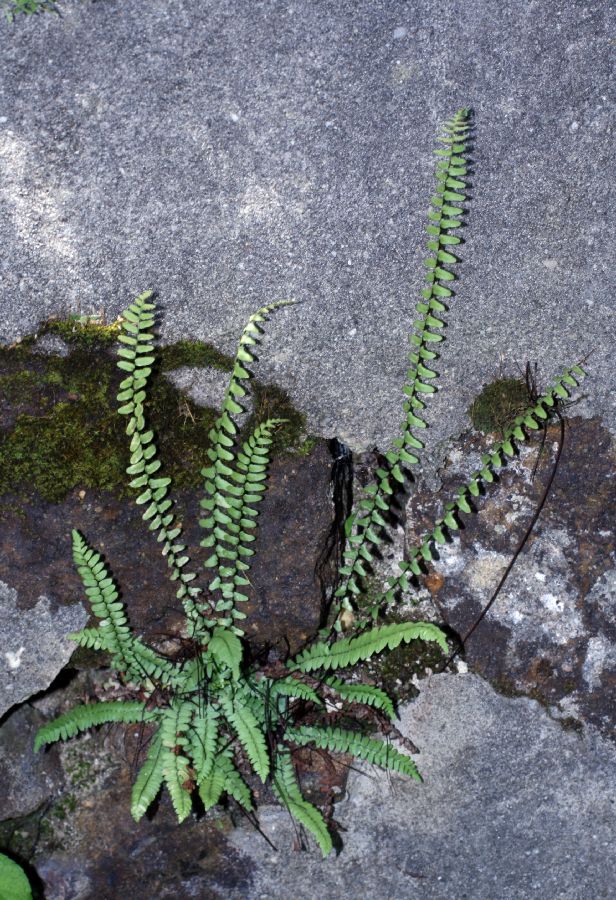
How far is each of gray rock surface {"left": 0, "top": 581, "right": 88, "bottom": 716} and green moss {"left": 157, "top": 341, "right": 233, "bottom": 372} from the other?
1.18 meters

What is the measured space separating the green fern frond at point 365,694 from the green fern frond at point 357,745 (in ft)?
0.48

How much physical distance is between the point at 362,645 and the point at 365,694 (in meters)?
0.31

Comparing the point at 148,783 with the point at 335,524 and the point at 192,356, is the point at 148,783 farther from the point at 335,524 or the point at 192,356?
the point at 192,356

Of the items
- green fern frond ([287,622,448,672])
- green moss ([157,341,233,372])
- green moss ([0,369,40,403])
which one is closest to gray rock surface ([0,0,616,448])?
green moss ([157,341,233,372])

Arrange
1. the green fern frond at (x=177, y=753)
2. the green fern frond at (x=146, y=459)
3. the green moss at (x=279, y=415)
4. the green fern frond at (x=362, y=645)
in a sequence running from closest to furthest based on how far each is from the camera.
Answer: the green fern frond at (x=362, y=645)
the green fern frond at (x=177, y=753)
the green fern frond at (x=146, y=459)
the green moss at (x=279, y=415)

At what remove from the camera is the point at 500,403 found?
363 cm

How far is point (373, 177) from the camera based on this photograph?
3.65 meters

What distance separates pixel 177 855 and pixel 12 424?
2133 mm

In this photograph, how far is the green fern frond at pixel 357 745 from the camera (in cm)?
343

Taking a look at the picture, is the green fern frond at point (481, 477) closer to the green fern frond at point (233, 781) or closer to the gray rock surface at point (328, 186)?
the gray rock surface at point (328, 186)

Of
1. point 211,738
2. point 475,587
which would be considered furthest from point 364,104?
point 211,738

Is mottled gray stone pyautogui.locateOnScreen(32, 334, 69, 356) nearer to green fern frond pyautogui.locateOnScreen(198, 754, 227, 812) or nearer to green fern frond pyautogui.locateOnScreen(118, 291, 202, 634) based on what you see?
green fern frond pyautogui.locateOnScreen(118, 291, 202, 634)

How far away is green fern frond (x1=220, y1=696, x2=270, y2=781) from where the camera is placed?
3.23 meters

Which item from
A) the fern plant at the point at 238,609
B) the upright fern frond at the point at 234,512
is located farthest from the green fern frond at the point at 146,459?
the upright fern frond at the point at 234,512
